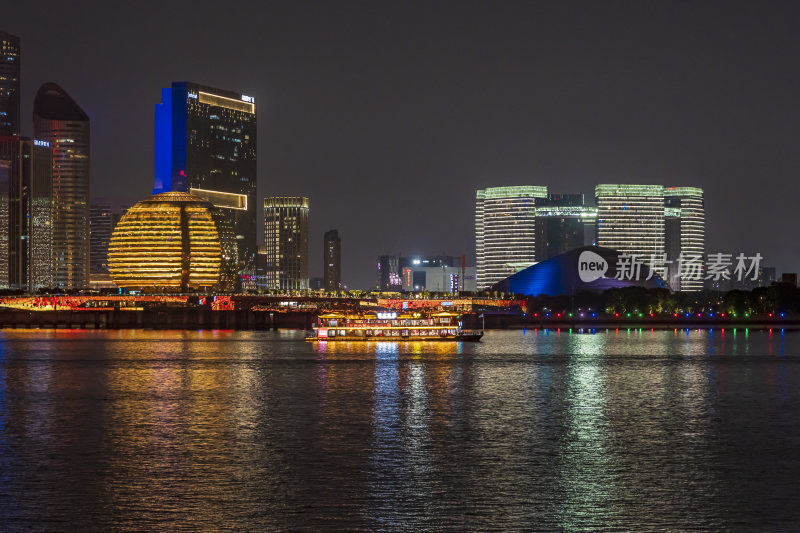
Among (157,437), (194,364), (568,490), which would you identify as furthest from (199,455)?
(194,364)

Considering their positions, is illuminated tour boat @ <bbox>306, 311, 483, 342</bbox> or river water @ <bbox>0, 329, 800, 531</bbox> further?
illuminated tour boat @ <bbox>306, 311, 483, 342</bbox>

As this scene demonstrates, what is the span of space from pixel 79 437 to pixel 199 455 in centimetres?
1056

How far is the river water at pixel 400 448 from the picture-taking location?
3953 centimetres

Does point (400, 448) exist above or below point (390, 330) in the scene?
below

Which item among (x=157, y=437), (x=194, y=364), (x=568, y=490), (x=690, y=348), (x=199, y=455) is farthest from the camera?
(x=690, y=348)

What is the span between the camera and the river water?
130 feet

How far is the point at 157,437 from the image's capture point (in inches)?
2341

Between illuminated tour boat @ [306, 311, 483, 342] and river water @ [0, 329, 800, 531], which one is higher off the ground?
illuminated tour boat @ [306, 311, 483, 342]

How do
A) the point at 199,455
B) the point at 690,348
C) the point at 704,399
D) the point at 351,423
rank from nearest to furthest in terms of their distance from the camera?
the point at 199,455 → the point at 351,423 → the point at 704,399 → the point at 690,348

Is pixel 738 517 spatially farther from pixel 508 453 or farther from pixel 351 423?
pixel 351 423

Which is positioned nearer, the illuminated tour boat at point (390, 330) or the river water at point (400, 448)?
the river water at point (400, 448)

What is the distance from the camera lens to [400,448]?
5547 centimetres

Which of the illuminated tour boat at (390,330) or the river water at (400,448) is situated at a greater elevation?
the illuminated tour boat at (390,330)

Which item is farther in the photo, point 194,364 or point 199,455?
point 194,364
